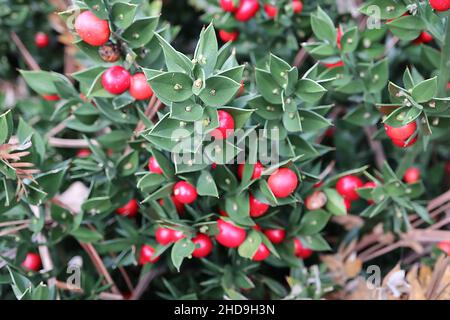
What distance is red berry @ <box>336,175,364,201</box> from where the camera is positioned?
1.29m

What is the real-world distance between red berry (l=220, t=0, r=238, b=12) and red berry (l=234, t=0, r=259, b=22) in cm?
2

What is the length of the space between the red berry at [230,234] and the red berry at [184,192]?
9 cm

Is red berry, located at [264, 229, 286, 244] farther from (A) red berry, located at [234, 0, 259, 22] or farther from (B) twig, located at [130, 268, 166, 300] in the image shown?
(A) red berry, located at [234, 0, 259, 22]

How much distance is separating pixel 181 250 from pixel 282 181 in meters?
0.25

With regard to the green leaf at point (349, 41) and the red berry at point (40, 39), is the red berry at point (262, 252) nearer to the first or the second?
the green leaf at point (349, 41)

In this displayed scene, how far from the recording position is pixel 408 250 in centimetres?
151

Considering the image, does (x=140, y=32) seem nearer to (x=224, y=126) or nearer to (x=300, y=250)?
(x=224, y=126)

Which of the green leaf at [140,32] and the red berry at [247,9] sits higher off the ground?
the green leaf at [140,32]

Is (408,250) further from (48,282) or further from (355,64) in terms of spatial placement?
(48,282)

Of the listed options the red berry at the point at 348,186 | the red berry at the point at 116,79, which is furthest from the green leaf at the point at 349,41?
the red berry at the point at 116,79

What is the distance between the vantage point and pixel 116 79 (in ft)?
3.77

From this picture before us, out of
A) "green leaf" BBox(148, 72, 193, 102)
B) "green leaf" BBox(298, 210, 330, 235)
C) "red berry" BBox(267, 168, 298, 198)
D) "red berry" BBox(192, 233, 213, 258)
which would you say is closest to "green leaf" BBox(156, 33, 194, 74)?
"green leaf" BBox(148, 72, 193, 102)

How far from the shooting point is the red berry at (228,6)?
141cm
